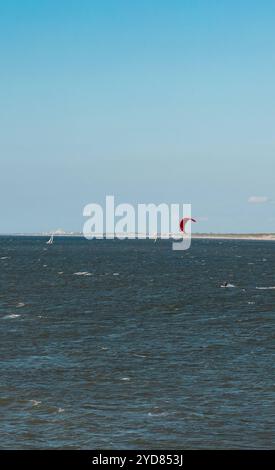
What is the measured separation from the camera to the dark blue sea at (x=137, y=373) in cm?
3083

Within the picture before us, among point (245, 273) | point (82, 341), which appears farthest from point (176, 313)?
point (245, 273)

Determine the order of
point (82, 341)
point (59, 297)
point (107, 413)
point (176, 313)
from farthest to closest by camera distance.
→ point (59, 297) → point (176, 313) → point (82, 341) → point (107, 413)

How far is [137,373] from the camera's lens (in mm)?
42625

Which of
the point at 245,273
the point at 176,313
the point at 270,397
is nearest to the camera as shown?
the point at 270,397

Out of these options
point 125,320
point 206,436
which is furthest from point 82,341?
point 206,436

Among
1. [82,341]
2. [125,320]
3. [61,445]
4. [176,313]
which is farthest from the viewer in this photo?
[176,313]

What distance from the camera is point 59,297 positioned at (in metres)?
89.8

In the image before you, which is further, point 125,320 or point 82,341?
point 125,320

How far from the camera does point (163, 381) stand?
1592 inches

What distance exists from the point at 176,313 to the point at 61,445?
43.3 metres

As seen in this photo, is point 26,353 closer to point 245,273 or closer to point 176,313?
point 176,313

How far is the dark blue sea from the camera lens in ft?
101
